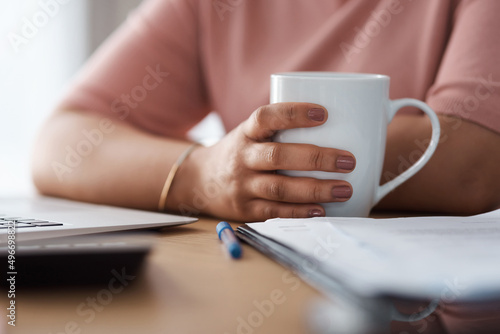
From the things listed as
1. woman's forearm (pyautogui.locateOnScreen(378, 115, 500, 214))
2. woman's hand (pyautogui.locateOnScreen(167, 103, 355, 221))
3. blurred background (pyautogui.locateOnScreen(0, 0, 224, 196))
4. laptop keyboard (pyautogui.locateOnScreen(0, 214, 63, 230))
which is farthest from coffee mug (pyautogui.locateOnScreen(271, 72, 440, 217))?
blurred background (pyautogui.locateOnScreen(0, 0, 224, 196))

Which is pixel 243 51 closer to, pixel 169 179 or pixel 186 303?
pixel 169 179

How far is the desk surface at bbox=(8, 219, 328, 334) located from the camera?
32cm

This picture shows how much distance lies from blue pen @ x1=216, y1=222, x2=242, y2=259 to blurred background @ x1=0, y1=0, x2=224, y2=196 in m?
1.83

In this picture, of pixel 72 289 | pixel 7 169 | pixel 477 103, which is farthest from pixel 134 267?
pixel 7 169

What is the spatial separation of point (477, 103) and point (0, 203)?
61 centimetres

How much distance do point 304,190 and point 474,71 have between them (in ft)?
1.12

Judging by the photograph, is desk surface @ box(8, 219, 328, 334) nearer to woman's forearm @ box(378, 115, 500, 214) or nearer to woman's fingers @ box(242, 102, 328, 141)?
woman's fingers @ box(242, 102, 328, 141)

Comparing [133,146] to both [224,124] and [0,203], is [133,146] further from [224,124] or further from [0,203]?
[224,124]

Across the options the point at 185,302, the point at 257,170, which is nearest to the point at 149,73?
the point at 257,170

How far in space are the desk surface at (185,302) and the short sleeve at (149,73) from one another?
1.80 feet

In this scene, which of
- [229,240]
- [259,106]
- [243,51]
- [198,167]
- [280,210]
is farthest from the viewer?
[243,51]

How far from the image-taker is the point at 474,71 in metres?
0.77

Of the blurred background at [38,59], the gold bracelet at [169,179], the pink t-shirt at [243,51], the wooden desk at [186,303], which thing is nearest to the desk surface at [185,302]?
the wooden desk at [186,303]

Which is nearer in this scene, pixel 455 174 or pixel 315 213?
pixel 315 213
